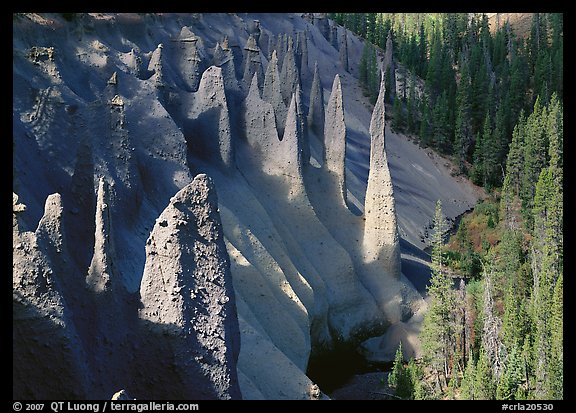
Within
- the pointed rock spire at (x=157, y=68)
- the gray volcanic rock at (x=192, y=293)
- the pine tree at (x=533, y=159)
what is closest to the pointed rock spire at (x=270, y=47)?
the pine tree at (x=533, y=159)

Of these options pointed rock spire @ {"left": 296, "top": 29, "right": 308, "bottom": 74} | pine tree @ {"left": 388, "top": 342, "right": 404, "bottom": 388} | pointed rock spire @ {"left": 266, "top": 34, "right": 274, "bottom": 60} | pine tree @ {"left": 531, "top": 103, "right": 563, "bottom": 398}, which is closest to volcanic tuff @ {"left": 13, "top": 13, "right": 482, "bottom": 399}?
pine tree @ {"left": 388, "top": 342, "right": 404, "bottom": 388}

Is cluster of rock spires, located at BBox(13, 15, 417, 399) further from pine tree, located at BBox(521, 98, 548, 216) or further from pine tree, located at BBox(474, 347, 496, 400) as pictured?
pine tree, located at BBox(521, 98, 548, 216)

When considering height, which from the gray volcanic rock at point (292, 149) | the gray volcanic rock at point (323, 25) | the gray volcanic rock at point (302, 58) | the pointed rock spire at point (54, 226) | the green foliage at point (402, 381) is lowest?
the green foliage at point (402, 381)

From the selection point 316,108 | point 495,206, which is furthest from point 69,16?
point 495,206

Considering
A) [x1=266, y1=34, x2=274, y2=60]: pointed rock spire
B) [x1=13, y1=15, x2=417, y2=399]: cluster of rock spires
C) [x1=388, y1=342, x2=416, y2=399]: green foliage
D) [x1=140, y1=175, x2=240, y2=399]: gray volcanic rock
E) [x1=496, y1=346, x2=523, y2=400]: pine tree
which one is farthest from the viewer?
[x1=266, y1=34, x2=274, y2=60]: pointed rock spire

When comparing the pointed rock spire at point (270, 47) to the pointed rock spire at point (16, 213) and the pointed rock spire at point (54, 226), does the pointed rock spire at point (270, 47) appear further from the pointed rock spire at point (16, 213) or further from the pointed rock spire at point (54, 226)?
the pointed rock spire at point (16, 213)

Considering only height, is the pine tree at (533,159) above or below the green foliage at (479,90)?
below
